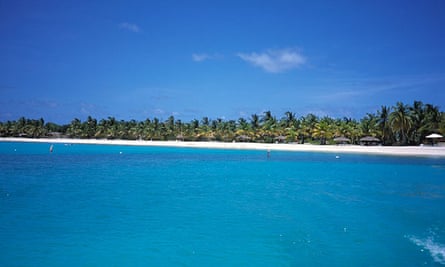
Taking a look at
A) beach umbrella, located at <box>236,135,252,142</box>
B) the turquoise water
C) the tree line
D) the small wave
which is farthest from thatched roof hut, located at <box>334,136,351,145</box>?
the small wave

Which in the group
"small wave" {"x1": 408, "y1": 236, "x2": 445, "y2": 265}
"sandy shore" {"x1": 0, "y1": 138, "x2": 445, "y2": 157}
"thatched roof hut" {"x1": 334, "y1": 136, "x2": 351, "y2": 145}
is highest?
"thatched roof hut" {"x1": 334, "y1": 136, "x2": 351, "y2": 145}

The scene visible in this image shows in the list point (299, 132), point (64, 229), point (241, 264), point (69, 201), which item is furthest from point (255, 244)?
point (299, 132)

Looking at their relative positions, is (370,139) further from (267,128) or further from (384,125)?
(267,128)

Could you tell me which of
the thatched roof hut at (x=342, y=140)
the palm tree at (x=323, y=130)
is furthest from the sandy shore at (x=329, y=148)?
the thatched roof hut at (x=342, y=140)

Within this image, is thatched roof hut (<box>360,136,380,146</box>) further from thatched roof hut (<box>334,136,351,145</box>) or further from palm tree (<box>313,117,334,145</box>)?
palm tree (<box>313,117,334,145</box>)

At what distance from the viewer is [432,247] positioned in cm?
905

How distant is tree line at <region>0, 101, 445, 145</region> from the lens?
181 ft

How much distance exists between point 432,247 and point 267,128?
206 ft

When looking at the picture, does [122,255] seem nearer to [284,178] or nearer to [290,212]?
[290,212]

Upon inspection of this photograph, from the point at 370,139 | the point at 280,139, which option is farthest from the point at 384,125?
the point at 280,139

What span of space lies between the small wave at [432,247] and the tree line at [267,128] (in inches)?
1867

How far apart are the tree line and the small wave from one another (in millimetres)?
47412

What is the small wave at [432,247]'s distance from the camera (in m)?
8.28

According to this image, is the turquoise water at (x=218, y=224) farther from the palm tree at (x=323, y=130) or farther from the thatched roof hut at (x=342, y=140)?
the palm tree at (x=323, y=130)
